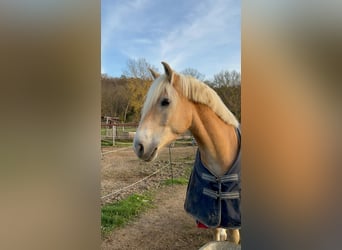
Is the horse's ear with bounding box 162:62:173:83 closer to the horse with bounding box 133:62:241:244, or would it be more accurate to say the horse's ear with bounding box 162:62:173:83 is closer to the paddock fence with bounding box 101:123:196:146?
the horse with bounding box 133:62:241:244

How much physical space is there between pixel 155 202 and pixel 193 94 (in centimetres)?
45

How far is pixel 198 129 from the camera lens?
872 mm

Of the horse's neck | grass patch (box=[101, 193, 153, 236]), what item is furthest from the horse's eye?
grass patch (box=[101, 193, 153, 236])

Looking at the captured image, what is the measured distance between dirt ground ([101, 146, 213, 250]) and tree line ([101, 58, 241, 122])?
146 mm

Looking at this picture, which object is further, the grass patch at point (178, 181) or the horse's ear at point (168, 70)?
the grass patch at point (178, 181)

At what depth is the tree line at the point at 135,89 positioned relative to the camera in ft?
2.69

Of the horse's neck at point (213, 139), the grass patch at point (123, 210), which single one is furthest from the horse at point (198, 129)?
the grass patch at point (123, 210)

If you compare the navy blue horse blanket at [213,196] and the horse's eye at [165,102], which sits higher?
the horse's eye at [165,102]

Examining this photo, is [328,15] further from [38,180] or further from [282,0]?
[38,180]

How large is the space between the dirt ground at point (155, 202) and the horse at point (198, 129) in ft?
0.16

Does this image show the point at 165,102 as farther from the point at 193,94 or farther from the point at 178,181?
the point at 178,181

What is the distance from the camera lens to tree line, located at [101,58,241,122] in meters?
0.82

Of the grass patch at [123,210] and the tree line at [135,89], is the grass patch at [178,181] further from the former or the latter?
the tree line at [135,89]

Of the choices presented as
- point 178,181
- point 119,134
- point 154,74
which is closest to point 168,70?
point 154,74
